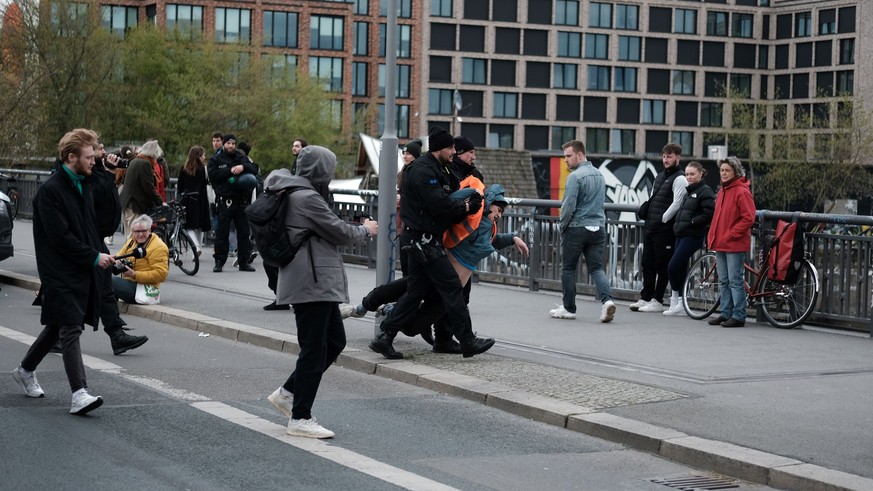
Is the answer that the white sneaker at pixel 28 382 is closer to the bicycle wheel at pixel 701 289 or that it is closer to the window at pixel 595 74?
the bicycle wheel at pixel 701 289

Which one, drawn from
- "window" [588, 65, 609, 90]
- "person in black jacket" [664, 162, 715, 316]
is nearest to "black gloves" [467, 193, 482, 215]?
"person in black jacket" [664, 162, 715, 316]

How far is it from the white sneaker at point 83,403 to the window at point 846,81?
10110 cm

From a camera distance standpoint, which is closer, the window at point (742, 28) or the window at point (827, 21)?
the window at point (827, 21)

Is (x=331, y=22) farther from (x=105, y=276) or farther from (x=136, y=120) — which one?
(x=105, y=276)

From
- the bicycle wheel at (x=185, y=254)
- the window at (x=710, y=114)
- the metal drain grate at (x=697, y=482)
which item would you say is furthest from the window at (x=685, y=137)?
the metal drain grate at (x=697, y=482)

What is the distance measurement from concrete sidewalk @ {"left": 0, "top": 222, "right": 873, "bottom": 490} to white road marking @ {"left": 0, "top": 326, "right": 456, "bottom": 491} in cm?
170

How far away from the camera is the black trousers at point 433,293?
10.6 meters

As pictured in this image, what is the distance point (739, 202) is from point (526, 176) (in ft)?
166

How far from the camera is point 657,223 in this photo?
15312 mm

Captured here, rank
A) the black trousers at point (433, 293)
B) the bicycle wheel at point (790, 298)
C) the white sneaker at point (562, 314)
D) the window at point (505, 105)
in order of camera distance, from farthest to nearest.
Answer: the window at point (505, 105) < the white sneaker at point (562, 314) < the bicycle wheel at point (790, 298) < the black trousers at point (433, 293)


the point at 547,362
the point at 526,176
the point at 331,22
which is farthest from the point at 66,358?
the point at 331,22

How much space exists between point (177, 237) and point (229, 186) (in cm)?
106

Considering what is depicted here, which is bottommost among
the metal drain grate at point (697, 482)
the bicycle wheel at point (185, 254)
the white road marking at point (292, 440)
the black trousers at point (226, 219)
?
the metal drain grate at point (697, 482)

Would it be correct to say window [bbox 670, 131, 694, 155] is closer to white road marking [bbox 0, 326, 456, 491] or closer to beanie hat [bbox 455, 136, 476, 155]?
beanie hat [bbox 455, 136, 476, 155]
